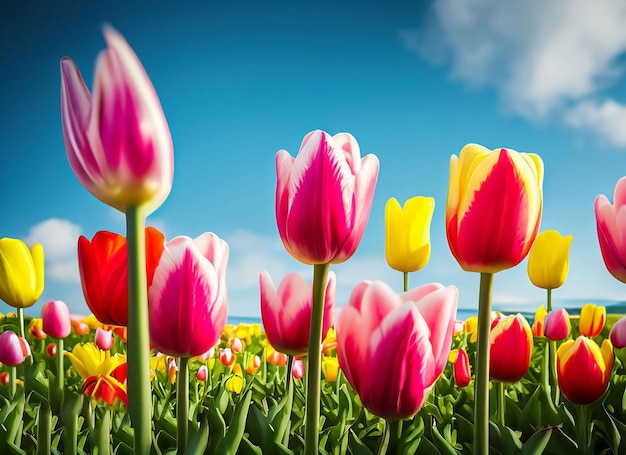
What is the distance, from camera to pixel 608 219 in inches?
19.8

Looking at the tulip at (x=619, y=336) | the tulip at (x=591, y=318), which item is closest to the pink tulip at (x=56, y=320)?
the tulip at (x=619, y=336)

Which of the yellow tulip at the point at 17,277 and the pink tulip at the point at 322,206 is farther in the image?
the yellow tulip at the point at 17,277

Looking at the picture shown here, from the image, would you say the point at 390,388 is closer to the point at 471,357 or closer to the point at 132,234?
the point at 132,234

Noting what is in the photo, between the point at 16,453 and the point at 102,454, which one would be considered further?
the point at 16,453

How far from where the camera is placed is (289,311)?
447mm

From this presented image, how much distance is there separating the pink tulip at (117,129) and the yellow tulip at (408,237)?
50 cm

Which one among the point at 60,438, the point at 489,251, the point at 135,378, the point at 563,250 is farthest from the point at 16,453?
the point at 563,250

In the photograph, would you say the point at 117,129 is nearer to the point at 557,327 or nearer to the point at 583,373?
the point at 583,373

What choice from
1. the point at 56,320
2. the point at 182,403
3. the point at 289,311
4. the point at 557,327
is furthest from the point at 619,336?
the point at 56,320

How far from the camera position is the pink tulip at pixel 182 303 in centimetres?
32

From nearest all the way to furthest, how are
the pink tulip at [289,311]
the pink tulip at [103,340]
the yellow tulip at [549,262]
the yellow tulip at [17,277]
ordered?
the pink tulip at [289,311] → the yellow tulip at [17,277] → the pink tulip at [103,340] → the yellow tulip at [549,262]

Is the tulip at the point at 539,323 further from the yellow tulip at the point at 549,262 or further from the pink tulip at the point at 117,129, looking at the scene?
the pink tulip at the point at 117,129

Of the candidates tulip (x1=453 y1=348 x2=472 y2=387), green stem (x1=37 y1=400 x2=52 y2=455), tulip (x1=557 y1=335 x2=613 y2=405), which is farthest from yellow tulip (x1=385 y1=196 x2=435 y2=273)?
green stem (x1=37 y1=400 x2=52 y2=455)

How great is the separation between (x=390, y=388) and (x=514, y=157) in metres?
0.15
